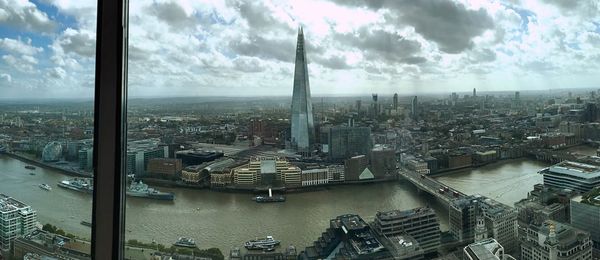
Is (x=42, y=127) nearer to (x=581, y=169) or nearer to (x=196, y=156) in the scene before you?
(x=196, y=156)

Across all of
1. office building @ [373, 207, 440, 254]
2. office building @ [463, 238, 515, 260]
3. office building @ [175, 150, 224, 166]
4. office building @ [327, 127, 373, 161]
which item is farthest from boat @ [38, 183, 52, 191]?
office building @ [463, 238, 515, 260]

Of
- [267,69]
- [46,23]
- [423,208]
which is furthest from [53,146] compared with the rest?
[423,208]

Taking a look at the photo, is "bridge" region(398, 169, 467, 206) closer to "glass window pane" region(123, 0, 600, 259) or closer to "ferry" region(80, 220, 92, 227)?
"glass window pane" region(123, 0, 600, 259)

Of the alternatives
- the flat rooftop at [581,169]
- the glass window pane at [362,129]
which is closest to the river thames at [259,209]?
the glass window pane at [362,129]

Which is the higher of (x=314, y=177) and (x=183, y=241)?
(x=314, y=177)

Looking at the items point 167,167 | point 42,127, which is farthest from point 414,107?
point 42,127

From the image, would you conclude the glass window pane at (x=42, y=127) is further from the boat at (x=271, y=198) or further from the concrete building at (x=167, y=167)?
the boat at (x=271, y=198)
